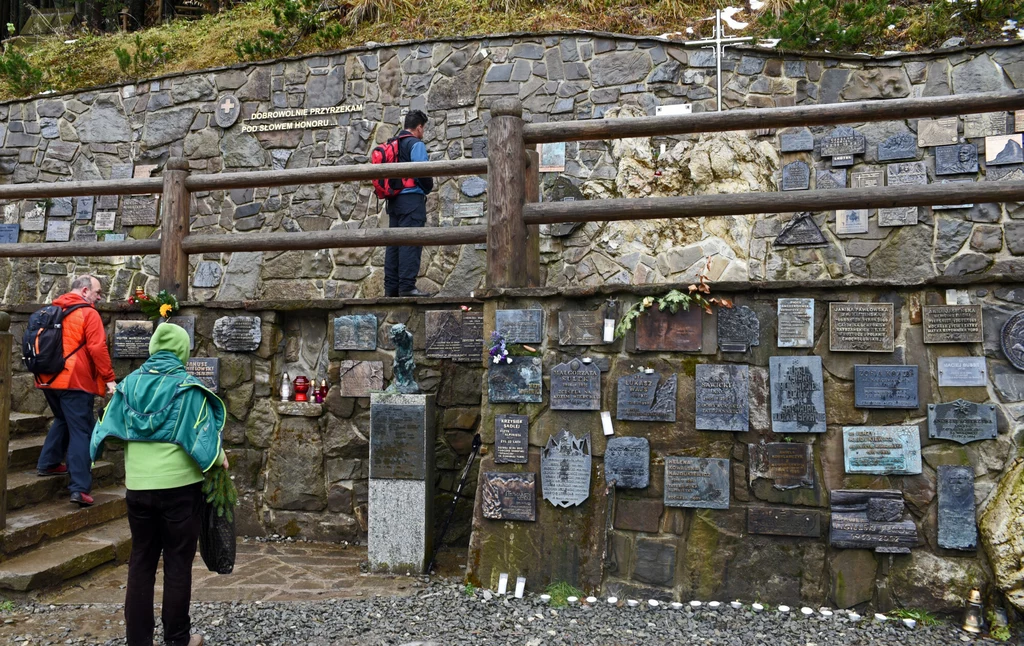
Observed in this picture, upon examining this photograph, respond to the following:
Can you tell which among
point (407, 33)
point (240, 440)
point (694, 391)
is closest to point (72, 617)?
point (240, 440)

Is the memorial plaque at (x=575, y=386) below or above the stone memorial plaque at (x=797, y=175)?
below

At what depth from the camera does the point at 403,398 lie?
530cm

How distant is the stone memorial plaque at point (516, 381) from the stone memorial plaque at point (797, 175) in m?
4.66

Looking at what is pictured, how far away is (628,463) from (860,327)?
1.46 m

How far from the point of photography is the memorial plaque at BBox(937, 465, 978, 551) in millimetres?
4070

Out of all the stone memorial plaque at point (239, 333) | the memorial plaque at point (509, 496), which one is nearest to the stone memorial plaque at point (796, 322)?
the memorial plaque at point (509, 496)

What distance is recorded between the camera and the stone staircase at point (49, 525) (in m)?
4.79

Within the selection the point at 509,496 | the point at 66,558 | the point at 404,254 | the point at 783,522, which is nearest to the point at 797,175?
the point at 404,254

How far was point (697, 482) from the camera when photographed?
4430mm

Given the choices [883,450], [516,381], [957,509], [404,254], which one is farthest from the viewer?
[404,254]

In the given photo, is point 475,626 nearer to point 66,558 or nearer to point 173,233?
point 66,558

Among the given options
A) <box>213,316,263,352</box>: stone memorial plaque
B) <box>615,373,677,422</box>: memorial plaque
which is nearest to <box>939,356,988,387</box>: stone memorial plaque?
<box>615,373,677,422</box>: memorial plaque

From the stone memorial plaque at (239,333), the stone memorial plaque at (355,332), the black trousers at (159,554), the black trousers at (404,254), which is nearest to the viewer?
the black trousers at (159,554)

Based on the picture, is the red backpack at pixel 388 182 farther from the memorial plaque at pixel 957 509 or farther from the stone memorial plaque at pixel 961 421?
the memorial plaque at pixel 957 509
